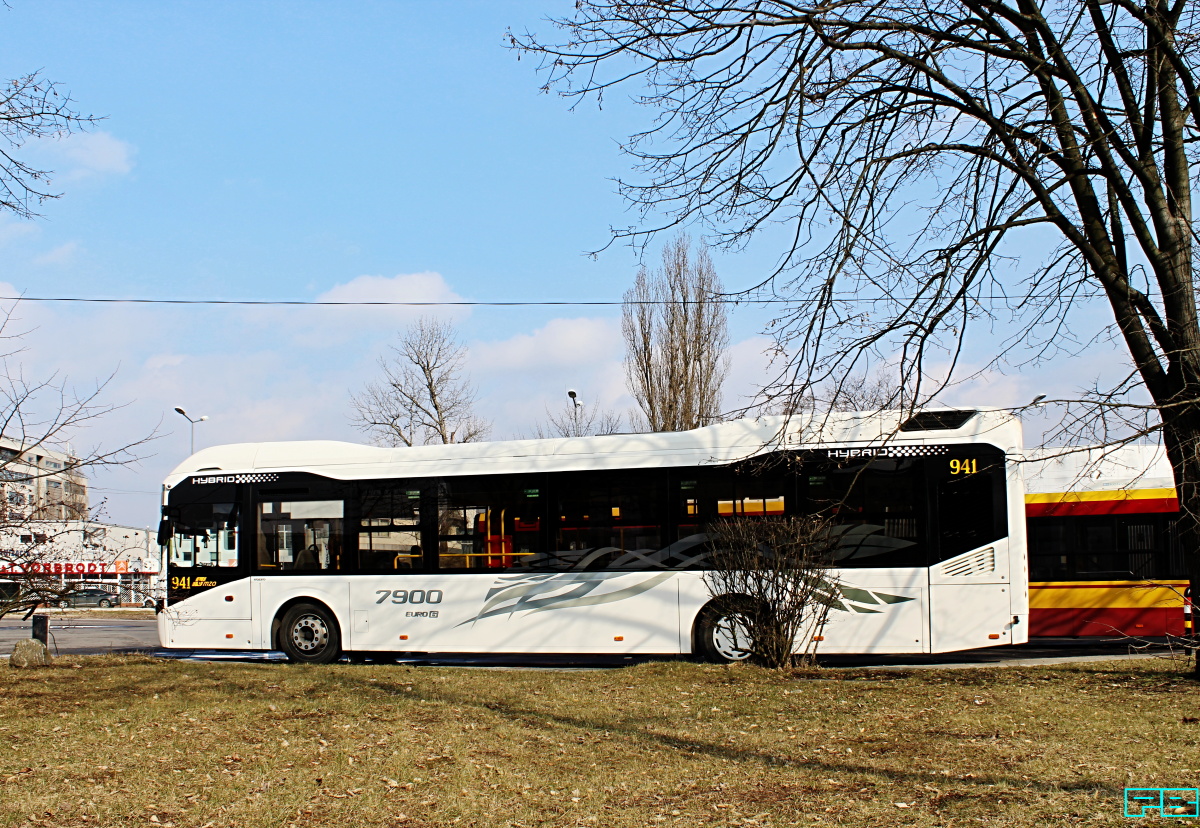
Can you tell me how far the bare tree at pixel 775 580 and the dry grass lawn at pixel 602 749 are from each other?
641 mm

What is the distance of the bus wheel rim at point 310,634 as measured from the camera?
48.5 ft

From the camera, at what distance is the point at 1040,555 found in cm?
1633

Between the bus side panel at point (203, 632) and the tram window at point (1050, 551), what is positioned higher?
the tram window at point (1050, 551)

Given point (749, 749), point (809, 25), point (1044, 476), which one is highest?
point (809, 25)

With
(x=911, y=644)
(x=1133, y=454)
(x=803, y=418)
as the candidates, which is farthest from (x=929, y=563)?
(x=1133, y=454)

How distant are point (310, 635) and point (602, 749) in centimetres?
822

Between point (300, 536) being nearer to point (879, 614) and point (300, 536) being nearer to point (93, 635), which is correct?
point (879, 614)

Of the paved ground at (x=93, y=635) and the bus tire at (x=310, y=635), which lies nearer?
the bus tire at (x=310, y=635)

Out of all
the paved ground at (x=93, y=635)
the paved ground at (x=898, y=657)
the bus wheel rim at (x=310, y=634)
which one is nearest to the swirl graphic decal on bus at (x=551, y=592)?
the paved ground at (x=898, y=657)

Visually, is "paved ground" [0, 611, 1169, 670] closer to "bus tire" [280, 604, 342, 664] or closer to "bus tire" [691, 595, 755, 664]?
"bus tire" [280, 604, 342, 664]

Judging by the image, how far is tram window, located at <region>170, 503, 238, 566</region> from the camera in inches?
599

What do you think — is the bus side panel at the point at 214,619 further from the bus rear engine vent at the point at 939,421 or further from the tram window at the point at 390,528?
the bus rear engine vent at the point at 939,421

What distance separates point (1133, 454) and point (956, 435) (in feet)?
17.1

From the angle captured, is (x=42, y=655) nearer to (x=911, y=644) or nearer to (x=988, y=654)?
(x=911, y=644)
